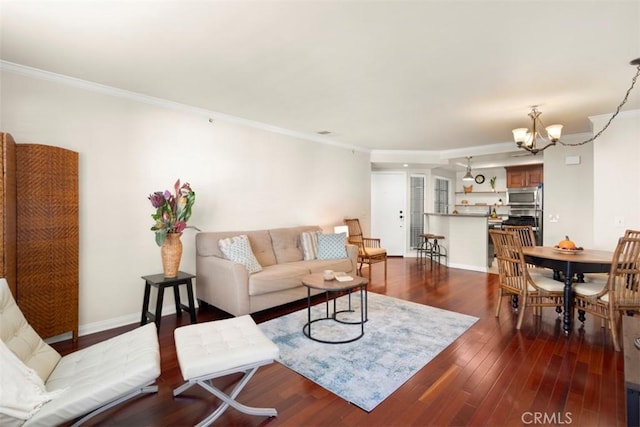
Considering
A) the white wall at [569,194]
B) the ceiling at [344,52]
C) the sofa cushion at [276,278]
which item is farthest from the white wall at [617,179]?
the sofa cushion at [276,278]

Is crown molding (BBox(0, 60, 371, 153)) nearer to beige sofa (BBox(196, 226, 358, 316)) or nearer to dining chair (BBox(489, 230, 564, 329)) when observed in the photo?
beige sofa (BBox(196, 226, 358, 316))

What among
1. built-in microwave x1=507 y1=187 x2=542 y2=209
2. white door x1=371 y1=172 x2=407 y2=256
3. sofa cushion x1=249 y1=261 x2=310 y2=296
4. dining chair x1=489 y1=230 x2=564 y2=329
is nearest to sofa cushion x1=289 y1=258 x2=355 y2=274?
sofa cushion x1=249 y1=261 x2=310 y2=296

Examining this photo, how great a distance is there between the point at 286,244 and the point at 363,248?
1591 millimetres

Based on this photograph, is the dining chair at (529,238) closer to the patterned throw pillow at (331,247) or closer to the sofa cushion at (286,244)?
the patterned throw pillow at (331,247)

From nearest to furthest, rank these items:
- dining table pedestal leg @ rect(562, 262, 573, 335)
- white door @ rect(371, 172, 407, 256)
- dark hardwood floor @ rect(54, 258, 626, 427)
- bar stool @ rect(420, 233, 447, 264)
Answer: dark hardwood floor @ rect(54, 258, 626, 427) < dining table pedestal leg @ rect(562, 262, 573, 335) < bar stool @ rect(420, 233, 447, 264) < white door @ rect(371, 172, 407, 256)

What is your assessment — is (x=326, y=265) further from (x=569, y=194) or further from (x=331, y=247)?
(x=569, y=194)

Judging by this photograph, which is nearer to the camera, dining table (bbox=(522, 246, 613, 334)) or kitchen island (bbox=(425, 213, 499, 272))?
dining table (bbox=(522, 246, 613, 334))

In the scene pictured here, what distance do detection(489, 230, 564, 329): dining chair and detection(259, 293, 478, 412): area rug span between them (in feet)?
1.78

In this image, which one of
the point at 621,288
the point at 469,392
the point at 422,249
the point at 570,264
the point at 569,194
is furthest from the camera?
the point at 422,249

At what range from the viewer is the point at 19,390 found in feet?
4.57

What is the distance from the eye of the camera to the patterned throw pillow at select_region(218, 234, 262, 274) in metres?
3.67

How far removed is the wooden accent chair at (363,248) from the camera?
17.9 ft

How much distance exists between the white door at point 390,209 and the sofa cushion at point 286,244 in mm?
3519

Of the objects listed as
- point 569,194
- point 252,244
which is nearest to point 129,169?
point 252,244
